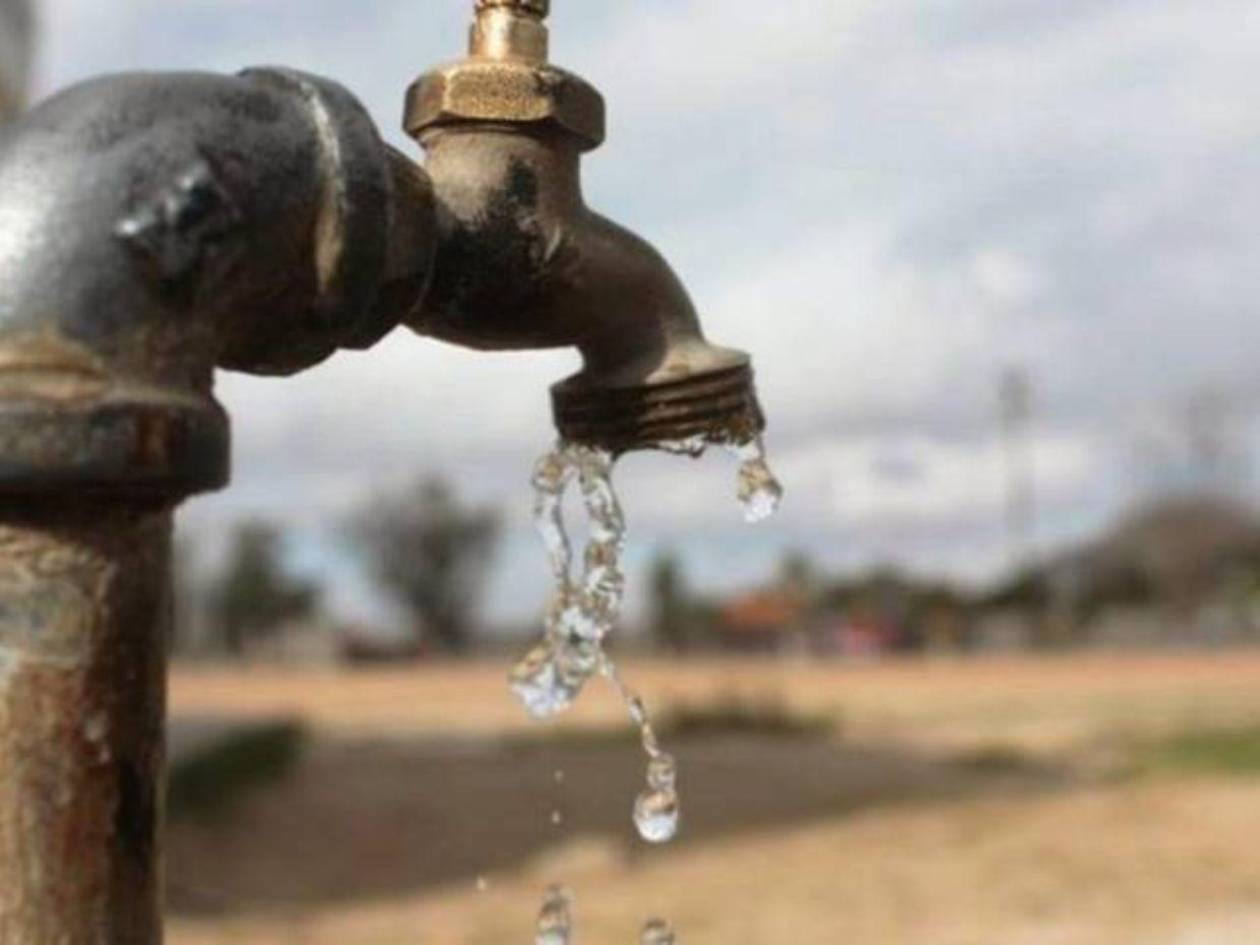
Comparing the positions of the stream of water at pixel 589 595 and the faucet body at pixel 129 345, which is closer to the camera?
the faucet body at pixel 129 345

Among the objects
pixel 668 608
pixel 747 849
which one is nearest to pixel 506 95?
pixel 747 849

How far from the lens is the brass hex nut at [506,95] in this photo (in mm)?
1273

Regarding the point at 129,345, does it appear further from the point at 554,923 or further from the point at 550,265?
the point at 554,923

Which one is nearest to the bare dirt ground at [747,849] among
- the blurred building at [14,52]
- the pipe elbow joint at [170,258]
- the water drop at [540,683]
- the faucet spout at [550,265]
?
the blurred building at [14,52]

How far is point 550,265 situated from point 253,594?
2143 inches

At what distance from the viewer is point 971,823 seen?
9750mm

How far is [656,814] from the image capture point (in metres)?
1.52

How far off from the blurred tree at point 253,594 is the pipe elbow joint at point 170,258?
174 ft

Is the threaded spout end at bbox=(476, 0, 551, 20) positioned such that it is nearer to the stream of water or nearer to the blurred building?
the stream of water

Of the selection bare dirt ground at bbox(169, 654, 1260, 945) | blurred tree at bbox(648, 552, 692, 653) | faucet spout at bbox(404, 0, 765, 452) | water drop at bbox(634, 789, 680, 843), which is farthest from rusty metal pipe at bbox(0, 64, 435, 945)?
blurred tree at bbox(648, 552, 692, 653)

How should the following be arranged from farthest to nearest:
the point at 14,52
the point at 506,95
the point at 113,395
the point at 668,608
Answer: the point at 668,608 → the point at 14,52 → the point at 506,95 → the point at 113,395

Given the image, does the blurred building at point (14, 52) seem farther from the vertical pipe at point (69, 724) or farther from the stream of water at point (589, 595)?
the vertical pipe at point (69, 724)

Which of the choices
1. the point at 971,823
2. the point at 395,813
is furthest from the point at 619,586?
the point at 395,813

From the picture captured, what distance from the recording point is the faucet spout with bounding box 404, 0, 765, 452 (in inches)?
49.5
